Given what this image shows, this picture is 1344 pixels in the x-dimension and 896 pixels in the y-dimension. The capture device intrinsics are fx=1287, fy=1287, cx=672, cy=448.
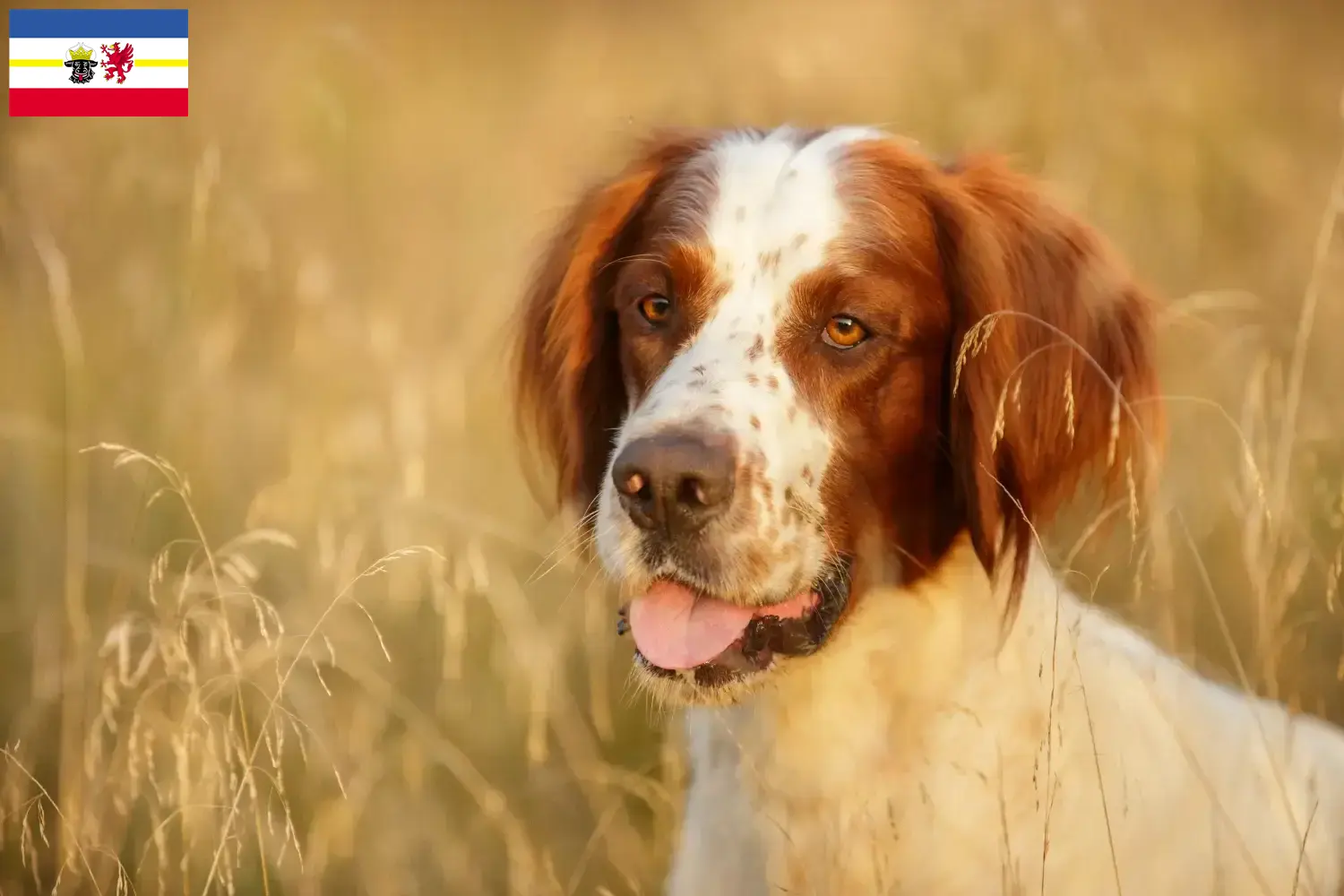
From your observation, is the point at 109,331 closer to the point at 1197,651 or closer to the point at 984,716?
the point at 984,716

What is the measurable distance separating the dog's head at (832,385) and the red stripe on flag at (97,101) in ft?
4.05

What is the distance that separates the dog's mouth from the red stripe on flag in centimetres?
173

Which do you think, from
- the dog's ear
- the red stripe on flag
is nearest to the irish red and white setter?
the dog's ear

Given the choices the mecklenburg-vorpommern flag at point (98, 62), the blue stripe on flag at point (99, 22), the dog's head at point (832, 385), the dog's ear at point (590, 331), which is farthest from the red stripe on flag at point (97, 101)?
the dog's head at point (832, 385)

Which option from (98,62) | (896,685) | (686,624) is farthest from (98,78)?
(896,685)

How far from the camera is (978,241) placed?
2.31 m

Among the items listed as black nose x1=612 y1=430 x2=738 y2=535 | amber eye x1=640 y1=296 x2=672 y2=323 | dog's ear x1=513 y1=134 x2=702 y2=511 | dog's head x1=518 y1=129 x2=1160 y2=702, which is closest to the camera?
black nose x1=612 y1=430 x2=738 y2=535

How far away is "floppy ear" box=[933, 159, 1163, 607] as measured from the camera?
87.3 inches

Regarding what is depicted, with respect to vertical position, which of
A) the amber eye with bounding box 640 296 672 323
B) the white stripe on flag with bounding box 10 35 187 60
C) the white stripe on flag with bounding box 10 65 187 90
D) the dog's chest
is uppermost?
the white stripe on flag with bounding box 10 35 187 60

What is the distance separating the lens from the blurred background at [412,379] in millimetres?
2617

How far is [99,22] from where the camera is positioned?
297 cm

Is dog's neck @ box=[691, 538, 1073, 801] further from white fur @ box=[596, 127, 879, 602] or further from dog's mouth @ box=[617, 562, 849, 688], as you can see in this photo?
white fur @ box=[596, 127, 879, 602]

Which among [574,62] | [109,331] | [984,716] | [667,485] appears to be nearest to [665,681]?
[667,485]

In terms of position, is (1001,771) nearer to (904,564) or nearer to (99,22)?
(904,564)
